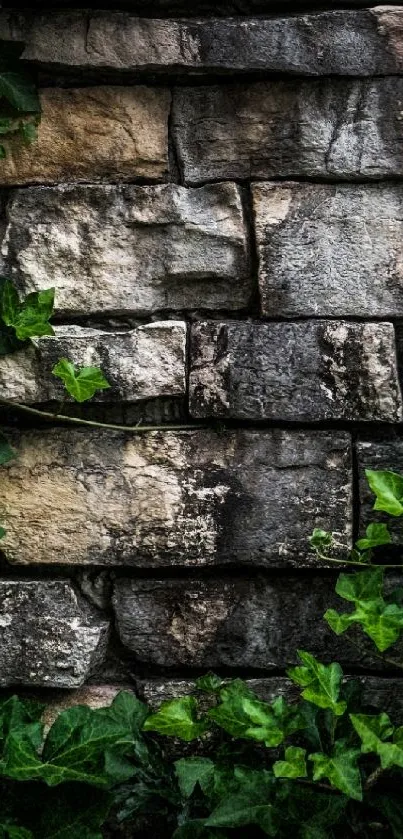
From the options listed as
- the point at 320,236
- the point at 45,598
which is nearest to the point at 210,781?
the point at 45,598

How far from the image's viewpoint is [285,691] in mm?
1596

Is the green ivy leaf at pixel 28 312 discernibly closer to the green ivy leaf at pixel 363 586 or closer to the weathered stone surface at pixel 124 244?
the weathered stone surface at pixel 124 244

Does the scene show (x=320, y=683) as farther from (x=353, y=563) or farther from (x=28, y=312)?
(x=28, y=312)

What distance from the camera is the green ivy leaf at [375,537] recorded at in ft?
4.73

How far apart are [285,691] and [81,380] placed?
74 cm

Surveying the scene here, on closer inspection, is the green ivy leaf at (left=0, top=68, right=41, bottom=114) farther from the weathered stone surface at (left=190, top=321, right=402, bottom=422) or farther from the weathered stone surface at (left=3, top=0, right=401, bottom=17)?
the weathered stone surface at (left=190, top=321, right=402, bottom=422)

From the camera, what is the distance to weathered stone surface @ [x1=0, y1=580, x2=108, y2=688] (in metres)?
1.58

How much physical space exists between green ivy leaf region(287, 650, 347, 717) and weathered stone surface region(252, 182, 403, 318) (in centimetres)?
69

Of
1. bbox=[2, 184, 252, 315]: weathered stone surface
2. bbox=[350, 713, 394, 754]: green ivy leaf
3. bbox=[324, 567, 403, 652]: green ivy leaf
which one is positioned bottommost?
bbox=[350, 713, 394, 754]: green ivy leaf

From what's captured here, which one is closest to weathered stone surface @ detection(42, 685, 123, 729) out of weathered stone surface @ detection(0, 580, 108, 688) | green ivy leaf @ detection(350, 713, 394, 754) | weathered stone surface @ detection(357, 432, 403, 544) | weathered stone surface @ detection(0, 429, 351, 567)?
weathered stone surface @ detection(0, 580, 108, 688)

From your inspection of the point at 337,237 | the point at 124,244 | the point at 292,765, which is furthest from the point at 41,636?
the point at 337,237

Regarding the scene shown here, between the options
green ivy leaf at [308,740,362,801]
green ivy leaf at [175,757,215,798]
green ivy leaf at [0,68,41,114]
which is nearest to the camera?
green ivy leaf at [308,740,362,801]

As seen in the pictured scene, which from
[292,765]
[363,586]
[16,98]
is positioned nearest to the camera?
[292,765]

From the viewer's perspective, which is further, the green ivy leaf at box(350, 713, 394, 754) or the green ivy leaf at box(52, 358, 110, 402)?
the green ivy leaf at box(52, 358, 110, 402)
